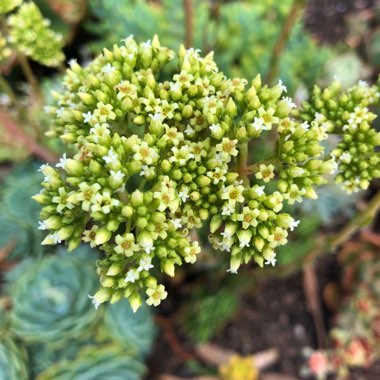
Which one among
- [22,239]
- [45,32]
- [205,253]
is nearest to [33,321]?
[22,239]

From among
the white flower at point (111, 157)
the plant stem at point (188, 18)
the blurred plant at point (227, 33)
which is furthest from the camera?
the blurred plant at point (227, 33)

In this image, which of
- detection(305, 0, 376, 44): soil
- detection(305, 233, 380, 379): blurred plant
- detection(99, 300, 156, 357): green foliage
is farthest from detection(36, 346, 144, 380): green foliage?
detection(305, 0, 376, 44): soil

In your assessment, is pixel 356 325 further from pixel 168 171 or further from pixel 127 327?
pixel 168 171

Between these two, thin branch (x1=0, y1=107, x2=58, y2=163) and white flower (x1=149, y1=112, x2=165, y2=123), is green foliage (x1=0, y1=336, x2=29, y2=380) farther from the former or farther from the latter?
white flower (x1=149, y1=112, x2=165, y2=123)

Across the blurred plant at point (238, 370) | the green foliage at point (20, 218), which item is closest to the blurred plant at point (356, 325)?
the blurred plant at point (238, 370)

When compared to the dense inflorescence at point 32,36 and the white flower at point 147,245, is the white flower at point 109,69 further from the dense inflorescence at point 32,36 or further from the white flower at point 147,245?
the dense inflorescence at point 32,36

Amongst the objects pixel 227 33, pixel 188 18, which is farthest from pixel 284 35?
pixel 227 33
